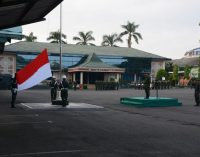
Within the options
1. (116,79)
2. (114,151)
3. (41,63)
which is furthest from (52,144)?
(116,79)

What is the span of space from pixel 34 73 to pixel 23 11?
17.0ft

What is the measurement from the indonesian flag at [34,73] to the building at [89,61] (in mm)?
41378

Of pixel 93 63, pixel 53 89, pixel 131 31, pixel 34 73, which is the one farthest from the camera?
pixel 131 31

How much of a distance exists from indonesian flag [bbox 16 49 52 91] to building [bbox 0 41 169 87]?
4138 cm

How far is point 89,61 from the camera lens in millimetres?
65125

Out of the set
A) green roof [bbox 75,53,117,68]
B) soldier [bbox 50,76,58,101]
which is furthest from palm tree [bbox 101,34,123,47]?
soldier [bbox 50,76,58,101]

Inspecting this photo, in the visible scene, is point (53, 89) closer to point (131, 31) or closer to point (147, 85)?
point (147, 85)

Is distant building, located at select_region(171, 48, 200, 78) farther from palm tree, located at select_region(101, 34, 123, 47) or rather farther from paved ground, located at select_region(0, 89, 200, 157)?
paved ground, located at select_region(0, 89, 200, 157)

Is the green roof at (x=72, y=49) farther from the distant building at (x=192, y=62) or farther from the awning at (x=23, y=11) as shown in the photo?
the awning at (x=23, y=11)

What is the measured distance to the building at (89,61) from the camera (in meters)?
63.1

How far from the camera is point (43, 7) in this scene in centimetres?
1597

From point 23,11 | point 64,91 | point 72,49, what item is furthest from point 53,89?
point 72,49

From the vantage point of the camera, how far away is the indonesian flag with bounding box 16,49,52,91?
66.1 feet

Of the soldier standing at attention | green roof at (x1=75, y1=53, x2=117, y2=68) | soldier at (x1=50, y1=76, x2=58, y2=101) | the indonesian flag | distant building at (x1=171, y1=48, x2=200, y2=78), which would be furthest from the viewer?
distant building at (x1=171, y1=48, x2=200, y2=78)
